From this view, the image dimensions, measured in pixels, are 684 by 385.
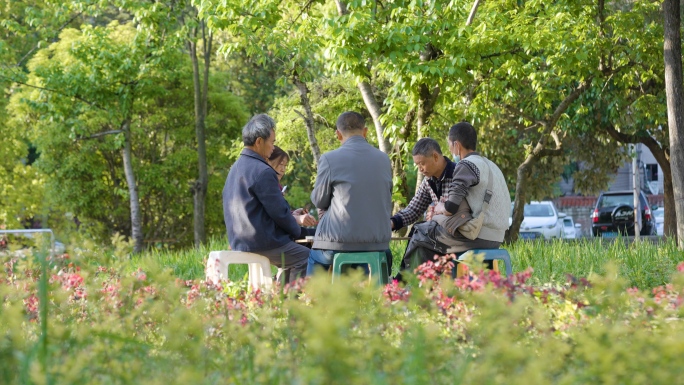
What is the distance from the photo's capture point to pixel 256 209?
7066mm

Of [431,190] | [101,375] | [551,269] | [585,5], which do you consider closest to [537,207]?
[585,5]

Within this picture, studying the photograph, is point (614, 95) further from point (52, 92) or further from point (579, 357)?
point (579, 357)

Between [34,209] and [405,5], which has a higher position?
[405,5]

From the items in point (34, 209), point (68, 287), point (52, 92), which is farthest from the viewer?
point (34, 209)

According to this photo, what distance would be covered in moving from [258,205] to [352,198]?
2.31 feet

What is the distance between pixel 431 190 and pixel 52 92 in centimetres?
1379

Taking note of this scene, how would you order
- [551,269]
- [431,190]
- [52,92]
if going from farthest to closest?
[52,92]
[551,269]
[431,190]

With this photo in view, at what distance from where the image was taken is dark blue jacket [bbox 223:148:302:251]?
7.01 metres

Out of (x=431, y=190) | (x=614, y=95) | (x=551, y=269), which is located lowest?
(x=551, y=269)

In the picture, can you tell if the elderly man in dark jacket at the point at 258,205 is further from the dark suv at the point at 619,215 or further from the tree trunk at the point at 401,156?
the dark suv at the point at 619,215

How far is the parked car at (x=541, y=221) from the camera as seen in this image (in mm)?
31334

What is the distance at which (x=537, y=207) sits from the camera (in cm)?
3331

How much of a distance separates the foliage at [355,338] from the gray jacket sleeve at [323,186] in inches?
71.0

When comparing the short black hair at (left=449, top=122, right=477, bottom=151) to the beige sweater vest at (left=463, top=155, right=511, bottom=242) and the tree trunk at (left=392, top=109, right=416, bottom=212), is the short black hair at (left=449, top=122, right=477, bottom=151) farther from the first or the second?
the tree trunk at (left=392, top=109, right=416, bottom=212)
